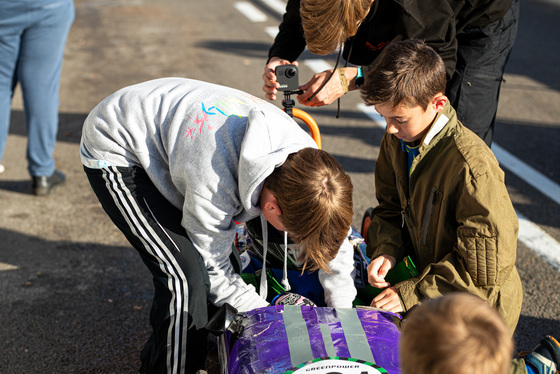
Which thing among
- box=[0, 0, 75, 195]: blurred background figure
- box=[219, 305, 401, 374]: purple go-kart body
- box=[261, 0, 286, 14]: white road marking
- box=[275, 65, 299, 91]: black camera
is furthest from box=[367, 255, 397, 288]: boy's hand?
box=[261, 0, 286, 14]: white road marking

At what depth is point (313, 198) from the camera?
1933 mm

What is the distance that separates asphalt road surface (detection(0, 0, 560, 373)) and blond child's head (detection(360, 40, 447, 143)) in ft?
3.90

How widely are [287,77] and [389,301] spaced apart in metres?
1.05

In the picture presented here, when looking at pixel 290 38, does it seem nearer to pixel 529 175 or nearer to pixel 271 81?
pixel 271 81

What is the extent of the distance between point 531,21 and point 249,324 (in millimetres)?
8004

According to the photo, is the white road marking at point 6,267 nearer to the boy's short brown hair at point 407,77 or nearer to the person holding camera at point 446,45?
the person holding camera at point 446,45

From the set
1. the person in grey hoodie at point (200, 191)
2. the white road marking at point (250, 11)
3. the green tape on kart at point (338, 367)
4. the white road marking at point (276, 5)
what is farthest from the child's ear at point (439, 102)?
the white road marking at point (276, 5)

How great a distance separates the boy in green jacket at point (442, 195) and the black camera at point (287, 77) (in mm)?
365

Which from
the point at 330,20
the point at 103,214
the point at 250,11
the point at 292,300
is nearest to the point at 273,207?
the point at 292,300

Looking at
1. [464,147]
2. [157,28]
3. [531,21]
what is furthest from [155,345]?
[531,21]

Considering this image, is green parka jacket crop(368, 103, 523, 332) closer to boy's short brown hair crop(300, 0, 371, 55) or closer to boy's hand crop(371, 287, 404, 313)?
boy's hand crop(371, 287, 404, 313)

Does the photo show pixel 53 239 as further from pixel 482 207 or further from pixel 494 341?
pixel 494 341

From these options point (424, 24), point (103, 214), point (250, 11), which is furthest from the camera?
point (250, 11)

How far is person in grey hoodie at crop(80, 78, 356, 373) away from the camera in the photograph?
1.98 meters
